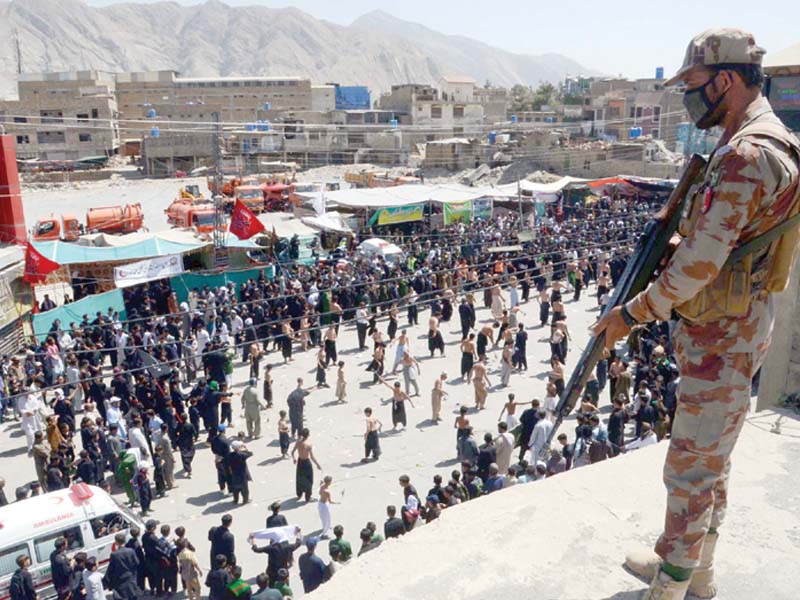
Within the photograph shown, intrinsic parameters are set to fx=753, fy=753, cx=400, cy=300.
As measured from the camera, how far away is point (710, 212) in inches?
96.1

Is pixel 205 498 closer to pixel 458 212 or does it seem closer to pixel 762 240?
pixel 762 240

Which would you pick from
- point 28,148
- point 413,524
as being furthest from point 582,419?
point 28,148

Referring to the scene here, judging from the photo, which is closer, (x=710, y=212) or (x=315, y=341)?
(x=710, y=212)

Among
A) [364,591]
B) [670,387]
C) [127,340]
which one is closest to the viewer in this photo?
[364,591]

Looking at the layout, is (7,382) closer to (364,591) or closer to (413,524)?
(413,524)

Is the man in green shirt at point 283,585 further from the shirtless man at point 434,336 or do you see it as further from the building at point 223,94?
the building at point 223,94

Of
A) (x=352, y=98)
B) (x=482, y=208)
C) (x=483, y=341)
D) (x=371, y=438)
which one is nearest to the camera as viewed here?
(x=371, y=438)

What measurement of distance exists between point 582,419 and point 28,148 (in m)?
57.6

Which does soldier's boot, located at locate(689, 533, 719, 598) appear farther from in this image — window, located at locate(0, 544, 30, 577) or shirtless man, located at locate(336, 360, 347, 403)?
shirtless man, located at locate(336, 360, 347, 403)

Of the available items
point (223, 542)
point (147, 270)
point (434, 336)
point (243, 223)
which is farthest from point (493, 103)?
point (223, 542)

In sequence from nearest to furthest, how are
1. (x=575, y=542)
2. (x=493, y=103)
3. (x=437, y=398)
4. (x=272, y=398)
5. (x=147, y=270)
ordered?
(x=575, y=542) < (x=437, y=398) < (x=272, y=398) < (x=147, y=270) < (x=493, y=103)

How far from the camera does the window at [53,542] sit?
7695 mm

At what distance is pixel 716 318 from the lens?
265 cm

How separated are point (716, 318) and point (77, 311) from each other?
15950 mm
